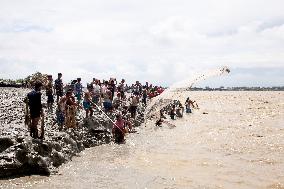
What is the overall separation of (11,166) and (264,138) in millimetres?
17713

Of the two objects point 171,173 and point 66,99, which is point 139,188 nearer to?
point 171,173

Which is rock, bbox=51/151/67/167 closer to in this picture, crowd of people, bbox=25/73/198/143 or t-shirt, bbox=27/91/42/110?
crowd of people, bbox=25/73/198/143

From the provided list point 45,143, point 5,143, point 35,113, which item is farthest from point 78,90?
point 5,143

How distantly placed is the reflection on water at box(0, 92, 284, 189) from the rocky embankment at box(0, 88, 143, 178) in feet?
1.32

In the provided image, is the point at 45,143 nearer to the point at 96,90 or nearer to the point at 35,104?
the point at 35,104

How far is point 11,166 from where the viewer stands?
515 inches

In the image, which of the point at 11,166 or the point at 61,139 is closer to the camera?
the point at 11,166

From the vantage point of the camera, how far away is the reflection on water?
13992mm

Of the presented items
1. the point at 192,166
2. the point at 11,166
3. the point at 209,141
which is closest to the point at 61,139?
the point at 11,166

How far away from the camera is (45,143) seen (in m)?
15.0

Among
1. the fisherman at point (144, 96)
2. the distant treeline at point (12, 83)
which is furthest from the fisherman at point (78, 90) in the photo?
the distant treeline at point (12, 83)

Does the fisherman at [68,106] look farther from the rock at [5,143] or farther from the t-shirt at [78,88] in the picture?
the t-shirt at [78,88]

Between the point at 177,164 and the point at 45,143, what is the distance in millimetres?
5673

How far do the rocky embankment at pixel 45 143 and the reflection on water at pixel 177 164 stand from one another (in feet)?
1.32
